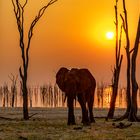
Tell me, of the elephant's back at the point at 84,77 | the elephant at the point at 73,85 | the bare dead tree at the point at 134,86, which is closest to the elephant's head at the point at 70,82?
the elephant at the point at 73,85

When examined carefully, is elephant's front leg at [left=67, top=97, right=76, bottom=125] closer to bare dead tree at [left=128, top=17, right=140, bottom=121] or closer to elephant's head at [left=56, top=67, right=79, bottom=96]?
elephant's head at [left=56, top=67, right=79, bottom=96]

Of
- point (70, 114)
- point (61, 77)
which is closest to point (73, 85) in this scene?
point (61, 77)

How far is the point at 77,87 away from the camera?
18984 mm

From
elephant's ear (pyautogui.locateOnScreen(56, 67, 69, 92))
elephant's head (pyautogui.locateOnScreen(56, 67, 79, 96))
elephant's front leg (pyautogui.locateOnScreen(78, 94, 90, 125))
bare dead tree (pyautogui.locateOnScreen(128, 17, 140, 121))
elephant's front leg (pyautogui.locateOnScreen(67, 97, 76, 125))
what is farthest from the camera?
bare dead tree (pyautogui.locateOnScreen(128, 17, 140, 121))

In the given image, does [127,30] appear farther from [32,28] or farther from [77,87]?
[77,87]

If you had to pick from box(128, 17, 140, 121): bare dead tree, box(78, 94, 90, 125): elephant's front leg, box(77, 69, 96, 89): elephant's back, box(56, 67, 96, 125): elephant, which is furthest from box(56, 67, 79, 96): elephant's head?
box(128, 17, 140, 121): bare dead tree

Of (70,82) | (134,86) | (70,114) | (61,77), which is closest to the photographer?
(70,82)

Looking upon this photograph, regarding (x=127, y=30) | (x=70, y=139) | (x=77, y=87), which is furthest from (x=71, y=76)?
(x=127, y=30)

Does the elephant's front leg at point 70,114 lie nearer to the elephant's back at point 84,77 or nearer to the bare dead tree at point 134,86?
the elephant's back at point 84,77

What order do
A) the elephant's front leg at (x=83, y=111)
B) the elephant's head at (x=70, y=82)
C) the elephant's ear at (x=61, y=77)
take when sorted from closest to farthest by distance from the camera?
1. the elephant's head at (x=70, y=82)
2. the elephant's ear at (x=61, y=77)
3. the elephant's front leg at (x=83, y=111)

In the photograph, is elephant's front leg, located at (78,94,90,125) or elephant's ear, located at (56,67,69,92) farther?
elephant's front leg, located at (78,94,90,125)

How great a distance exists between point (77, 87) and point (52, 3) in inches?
314

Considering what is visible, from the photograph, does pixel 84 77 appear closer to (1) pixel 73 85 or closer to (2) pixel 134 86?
(1) pixel 73 85

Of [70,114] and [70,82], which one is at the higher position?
[70,82]
